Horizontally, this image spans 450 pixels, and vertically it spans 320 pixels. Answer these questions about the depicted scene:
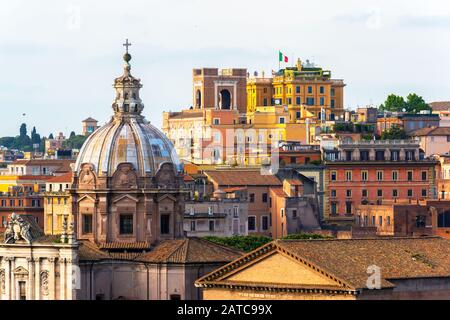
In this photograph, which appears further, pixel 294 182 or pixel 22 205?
pixel 22 205

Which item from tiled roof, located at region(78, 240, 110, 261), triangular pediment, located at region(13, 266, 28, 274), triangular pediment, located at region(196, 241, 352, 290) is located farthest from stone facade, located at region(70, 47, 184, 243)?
triangular pediment, located at region(196, 241, 352, 290)

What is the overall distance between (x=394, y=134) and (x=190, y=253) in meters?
68.0

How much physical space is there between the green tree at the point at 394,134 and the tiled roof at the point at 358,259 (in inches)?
2695

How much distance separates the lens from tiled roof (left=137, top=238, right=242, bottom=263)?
12044cm

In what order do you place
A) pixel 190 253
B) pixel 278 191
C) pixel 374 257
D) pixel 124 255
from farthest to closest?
1. pixel 278 191
2. pixel 124 255
3. pixel 190 253
4. pixel 374 257

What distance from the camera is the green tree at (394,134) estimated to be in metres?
187

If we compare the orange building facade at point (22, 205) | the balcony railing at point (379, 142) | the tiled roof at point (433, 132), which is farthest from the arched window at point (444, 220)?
the tiled roof at point (433, 132)

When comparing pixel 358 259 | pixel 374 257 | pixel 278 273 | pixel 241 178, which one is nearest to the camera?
pixel 278 273

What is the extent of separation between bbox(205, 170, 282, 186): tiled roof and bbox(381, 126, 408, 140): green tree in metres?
21.5

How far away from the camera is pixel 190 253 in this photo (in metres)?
121

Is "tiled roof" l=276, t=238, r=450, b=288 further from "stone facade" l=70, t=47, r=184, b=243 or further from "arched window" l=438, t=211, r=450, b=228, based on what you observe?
"arched window" l=438, t=211, r=450, b=228

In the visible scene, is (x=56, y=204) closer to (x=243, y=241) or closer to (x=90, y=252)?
(x=243, y=241)

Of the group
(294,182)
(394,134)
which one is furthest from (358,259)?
(394,134)
